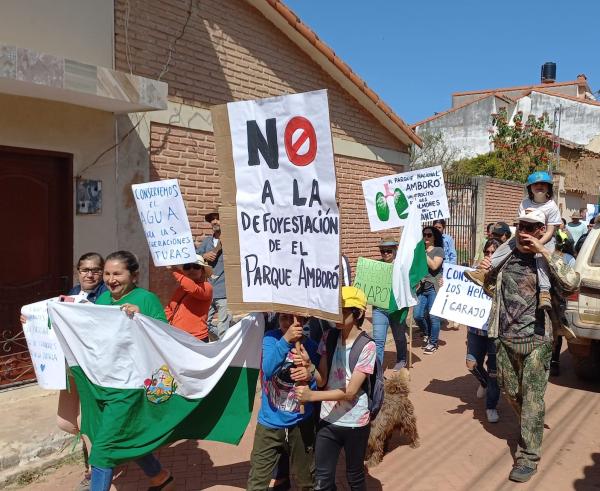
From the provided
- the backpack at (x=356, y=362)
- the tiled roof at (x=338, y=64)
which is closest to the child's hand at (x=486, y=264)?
the backpack at (x=356, y=362)

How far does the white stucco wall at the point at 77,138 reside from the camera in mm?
6184

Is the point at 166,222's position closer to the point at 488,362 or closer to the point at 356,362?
the point at 356,362

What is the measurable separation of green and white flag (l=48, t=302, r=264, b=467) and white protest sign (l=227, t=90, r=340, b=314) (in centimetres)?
82

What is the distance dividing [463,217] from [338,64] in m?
7.55

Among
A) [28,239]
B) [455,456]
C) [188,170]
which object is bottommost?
[455,456]

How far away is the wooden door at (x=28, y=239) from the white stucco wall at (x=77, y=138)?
0.12 meters

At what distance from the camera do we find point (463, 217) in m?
16.6

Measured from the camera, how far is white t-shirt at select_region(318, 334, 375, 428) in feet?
11.3

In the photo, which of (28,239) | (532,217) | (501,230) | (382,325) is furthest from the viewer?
(382,325)

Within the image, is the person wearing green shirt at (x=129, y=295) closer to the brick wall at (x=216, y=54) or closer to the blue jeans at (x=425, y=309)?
the brick wall at (x=216, y=54)

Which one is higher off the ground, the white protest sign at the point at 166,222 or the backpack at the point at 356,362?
the white protest sign at the point at 166,222

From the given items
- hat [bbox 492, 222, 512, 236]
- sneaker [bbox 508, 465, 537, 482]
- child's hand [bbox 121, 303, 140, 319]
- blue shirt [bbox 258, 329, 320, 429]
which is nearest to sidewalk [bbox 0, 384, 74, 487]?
child's hand [bbox 121, 303, 140, 319]

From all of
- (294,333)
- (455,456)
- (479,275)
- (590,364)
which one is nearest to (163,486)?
(294,333)

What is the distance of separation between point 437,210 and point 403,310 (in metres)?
1.77
